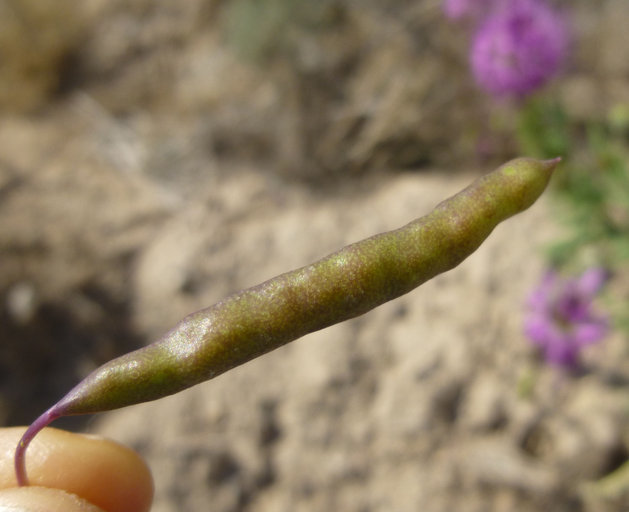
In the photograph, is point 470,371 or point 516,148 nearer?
point 470,371

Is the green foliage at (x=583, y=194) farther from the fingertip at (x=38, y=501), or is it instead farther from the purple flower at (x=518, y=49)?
the fingertip at (x=38, y=501)

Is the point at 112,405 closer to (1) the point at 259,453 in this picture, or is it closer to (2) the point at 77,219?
(1) the point at 259,453

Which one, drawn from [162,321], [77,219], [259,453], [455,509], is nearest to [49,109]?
[77,219]

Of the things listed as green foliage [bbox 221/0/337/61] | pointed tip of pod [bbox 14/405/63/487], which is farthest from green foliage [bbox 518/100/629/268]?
pointed tip of pod [bbox 14/405/63/487]

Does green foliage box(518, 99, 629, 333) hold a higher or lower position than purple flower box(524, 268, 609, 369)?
higher

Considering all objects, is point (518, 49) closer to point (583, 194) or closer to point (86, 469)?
point (583, 194)

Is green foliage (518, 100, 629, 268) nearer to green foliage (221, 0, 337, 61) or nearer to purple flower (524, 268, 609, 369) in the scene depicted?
purple flower (524, 268, 609, 369)

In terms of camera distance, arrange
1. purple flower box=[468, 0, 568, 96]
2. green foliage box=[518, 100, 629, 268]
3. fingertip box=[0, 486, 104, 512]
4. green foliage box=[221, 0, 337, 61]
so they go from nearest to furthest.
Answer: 1. fingertip box=[0, 486, 104, 512]
2. purple flower box=[468, 0, 568, 96]
3. green foliage box=[518, 100, 629, 268]
4. green foliage box=[221, 0, 337, 61]
